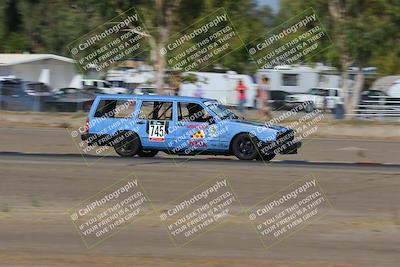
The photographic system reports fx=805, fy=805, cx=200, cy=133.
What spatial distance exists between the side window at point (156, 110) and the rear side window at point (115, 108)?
27 cm

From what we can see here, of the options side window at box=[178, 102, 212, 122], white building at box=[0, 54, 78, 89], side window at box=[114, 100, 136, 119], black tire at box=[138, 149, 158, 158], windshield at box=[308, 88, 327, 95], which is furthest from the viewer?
white building at box=[0, 54, 78, 89]

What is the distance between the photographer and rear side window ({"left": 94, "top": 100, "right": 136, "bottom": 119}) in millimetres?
17859

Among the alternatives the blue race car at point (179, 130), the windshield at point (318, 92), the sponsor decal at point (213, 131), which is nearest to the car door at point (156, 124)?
Result: the blue race car at point (179, 130)

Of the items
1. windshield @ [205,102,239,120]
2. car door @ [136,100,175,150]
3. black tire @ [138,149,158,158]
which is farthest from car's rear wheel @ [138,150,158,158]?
windshield @ [205,102,239,120]

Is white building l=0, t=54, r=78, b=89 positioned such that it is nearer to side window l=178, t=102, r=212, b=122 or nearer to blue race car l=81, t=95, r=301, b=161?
blue race car l=81, t=95, r=301, b=161

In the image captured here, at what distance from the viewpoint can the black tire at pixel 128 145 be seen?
17.7m

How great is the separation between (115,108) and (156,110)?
37.2 inches

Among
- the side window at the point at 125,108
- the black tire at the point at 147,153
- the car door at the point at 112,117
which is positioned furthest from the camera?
the black tire at the point at 147,153

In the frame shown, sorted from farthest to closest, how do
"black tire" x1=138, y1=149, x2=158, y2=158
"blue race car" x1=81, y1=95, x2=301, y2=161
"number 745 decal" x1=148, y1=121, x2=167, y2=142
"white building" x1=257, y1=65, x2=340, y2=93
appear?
"white building" x1=257, y1=65, x2=340, y2=93, "black tire" x1=138, y1=149, x2=158, y2=158, "number 745 decal" x1=148, y1=121, x2=167, y2=142, "blue race car" x1=81, y1=95, x2=301, y2=161

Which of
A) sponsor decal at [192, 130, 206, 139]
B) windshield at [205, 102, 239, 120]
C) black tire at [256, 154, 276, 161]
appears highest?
windshield at [205, 102, 239, 120]

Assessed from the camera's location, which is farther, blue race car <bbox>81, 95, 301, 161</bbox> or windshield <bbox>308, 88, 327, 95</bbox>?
windshield <bbox>308, 88, 327, 95</bbox>

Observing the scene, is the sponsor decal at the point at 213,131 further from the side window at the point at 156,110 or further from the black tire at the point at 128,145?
the black tire at the point at 128,145

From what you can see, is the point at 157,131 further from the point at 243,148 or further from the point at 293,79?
the point at 293,79

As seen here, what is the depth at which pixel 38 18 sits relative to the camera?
65812 mm
